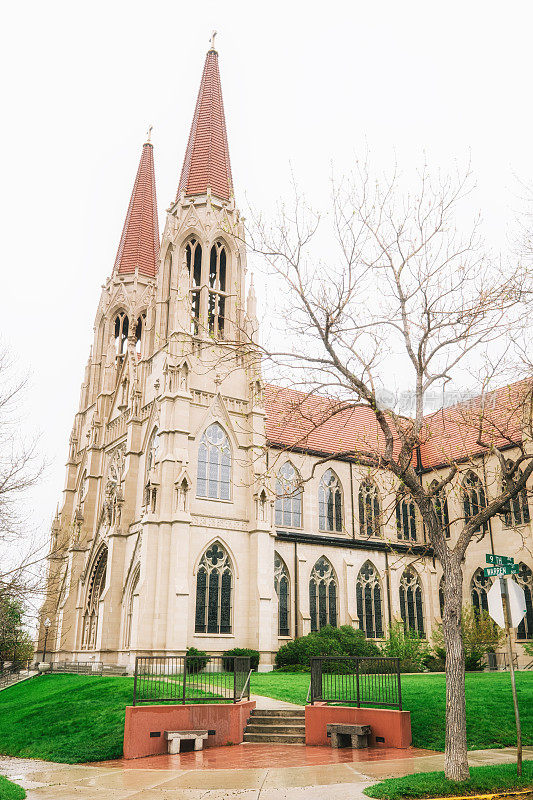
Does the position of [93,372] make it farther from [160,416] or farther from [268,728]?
[268,728]

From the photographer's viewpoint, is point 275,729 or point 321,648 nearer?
point 275,729

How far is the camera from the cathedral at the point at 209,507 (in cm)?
2733

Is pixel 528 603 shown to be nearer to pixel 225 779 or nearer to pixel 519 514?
pixel 519 514

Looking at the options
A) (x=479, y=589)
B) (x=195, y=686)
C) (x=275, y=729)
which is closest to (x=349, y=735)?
(x=275, y=729)

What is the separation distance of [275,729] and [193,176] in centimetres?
2958

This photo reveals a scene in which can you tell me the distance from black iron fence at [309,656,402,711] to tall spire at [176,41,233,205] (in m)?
26.6

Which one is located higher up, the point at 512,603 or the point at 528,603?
the point at 528,603

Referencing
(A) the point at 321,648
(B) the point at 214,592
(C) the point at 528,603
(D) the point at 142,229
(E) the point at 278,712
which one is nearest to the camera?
(E) the point at 278,712

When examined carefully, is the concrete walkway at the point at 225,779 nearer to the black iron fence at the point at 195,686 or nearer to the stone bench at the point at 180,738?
the stone bench at the point at 180,738

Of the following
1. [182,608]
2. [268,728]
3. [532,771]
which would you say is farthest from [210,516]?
[532,771]

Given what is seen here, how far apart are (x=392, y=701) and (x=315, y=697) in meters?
1.66

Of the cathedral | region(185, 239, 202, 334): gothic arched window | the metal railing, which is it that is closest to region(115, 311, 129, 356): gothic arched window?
the cathedral

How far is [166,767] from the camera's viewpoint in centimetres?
1197

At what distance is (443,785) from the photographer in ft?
28.5
